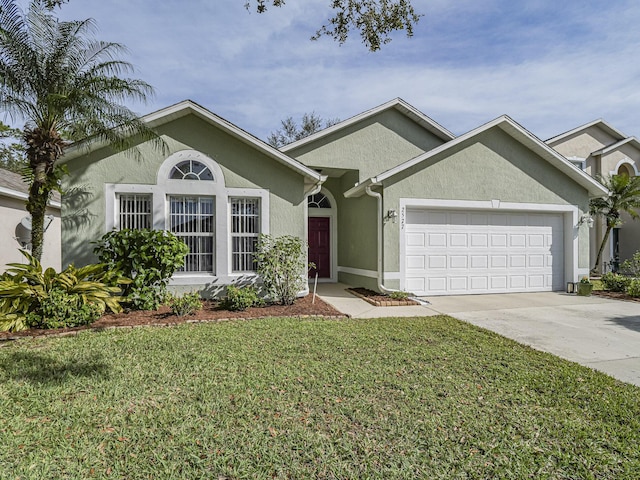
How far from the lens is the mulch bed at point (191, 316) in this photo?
6.68 m

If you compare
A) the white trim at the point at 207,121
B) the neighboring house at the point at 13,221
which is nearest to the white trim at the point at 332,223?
the white trim at the point at 207,121

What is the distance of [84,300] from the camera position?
7.10 metres

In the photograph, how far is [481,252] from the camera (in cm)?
1134

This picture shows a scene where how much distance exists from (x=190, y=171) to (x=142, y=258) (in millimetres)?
2577

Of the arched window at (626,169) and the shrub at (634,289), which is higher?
the arched window at (626,169)

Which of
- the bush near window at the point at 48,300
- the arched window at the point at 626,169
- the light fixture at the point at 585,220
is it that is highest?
the arched window at the point at 626,169

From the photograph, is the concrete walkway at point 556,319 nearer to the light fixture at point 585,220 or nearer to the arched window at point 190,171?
the light fixture at point 585,220

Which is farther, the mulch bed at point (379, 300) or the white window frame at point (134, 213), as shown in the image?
the mulch bed at point (379, 300)

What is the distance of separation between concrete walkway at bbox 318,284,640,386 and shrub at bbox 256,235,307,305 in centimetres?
125

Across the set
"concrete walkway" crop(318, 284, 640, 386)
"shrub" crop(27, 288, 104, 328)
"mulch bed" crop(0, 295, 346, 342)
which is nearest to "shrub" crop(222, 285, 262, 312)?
"mulch bed" crop(0, 295, 346, 342)

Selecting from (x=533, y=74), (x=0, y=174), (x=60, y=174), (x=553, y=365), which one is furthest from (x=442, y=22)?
(x=0, y=174)

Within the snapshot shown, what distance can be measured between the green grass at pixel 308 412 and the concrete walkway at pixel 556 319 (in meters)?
0.69

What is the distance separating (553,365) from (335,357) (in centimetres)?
300

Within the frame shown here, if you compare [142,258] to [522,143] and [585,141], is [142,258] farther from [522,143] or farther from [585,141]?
[585,141]
